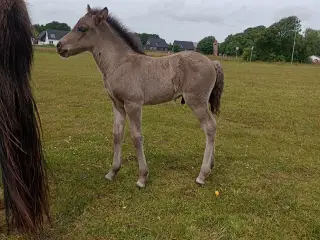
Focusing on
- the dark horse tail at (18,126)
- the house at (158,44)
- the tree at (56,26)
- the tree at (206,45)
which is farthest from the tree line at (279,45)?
the dark horse tail at (18,126)

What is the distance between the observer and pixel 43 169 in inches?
113

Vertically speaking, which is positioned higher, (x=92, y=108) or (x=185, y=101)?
(x=185, y=101)

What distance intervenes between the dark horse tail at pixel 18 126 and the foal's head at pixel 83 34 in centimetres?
148

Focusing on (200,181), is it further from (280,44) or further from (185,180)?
(280,44)

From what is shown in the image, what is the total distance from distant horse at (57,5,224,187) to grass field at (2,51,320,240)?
46 centimetres

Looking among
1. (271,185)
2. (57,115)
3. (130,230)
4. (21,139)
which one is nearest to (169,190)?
(130,230)

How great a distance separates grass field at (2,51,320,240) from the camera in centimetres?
355

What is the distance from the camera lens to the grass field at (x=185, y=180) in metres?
3.55

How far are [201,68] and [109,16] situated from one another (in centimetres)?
134

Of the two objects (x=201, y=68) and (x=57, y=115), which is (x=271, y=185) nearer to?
(x=201, y=68)

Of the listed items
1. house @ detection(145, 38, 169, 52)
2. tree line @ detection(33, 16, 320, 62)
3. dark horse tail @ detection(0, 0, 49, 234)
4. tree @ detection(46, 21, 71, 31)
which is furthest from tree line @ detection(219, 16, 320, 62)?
dark horse tail @ detection(0, 0, 49, 234)

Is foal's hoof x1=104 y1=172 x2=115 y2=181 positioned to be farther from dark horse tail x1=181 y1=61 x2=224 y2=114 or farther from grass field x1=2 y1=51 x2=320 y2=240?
dark horse tail x1=181 y1=61 x2=224 y2=114

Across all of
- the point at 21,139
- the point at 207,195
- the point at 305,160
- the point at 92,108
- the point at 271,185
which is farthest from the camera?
the point at 92,108

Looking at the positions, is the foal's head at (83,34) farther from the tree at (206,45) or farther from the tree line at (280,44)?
the tree at (206,45)
